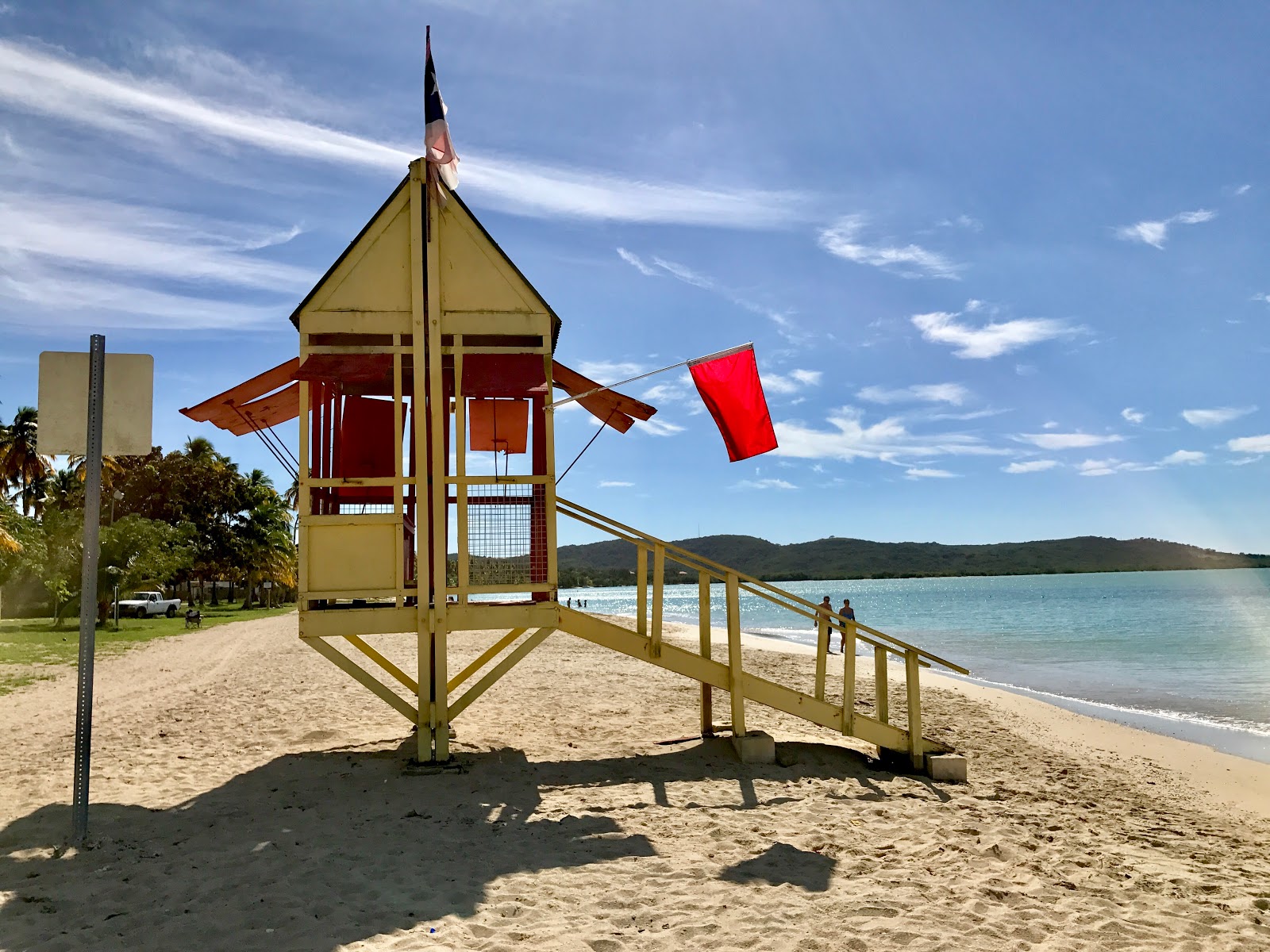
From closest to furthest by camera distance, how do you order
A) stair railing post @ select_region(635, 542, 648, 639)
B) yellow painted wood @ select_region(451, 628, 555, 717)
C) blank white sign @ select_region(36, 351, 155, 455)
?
blank white sign @ select_region(36, 351, 155, 455)
yellow painted wood @ select_region(451, 628, 555, 717)
stair railing post @ select_region(635, 542, 648, 639)

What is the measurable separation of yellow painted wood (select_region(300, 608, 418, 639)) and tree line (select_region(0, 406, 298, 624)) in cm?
2803

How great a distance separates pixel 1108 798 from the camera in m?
9.80

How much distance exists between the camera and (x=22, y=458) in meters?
49.9

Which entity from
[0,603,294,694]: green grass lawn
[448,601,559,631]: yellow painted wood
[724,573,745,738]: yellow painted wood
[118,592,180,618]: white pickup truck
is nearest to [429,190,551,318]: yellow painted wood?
[448,601,559,631]: yellow painted wood

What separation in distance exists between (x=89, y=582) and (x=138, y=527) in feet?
108

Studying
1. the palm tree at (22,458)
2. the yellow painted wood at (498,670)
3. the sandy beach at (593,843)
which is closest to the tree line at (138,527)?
the palm tree at (22,458)

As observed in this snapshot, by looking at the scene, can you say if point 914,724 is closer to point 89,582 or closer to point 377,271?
point 377,271

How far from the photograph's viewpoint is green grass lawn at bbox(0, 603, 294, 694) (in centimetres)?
1811

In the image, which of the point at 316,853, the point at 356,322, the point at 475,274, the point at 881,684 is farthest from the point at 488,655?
the point at 881,684

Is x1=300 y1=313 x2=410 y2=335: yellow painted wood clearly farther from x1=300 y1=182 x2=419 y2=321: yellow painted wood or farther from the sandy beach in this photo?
the sandy beach

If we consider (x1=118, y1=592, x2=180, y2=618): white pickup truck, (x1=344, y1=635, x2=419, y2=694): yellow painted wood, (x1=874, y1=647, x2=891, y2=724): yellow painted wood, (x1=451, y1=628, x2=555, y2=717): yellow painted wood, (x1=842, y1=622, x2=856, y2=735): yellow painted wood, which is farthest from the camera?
(x1=118, y1=592, x2=180, y2=618): white pickup truck

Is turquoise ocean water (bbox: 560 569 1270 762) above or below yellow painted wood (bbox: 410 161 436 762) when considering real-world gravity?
below

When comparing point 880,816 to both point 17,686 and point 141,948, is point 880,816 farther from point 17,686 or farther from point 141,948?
point 17,686

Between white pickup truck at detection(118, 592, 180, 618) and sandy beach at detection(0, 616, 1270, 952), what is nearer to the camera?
sandy beach at detection(0, 616, 1270, 952)
